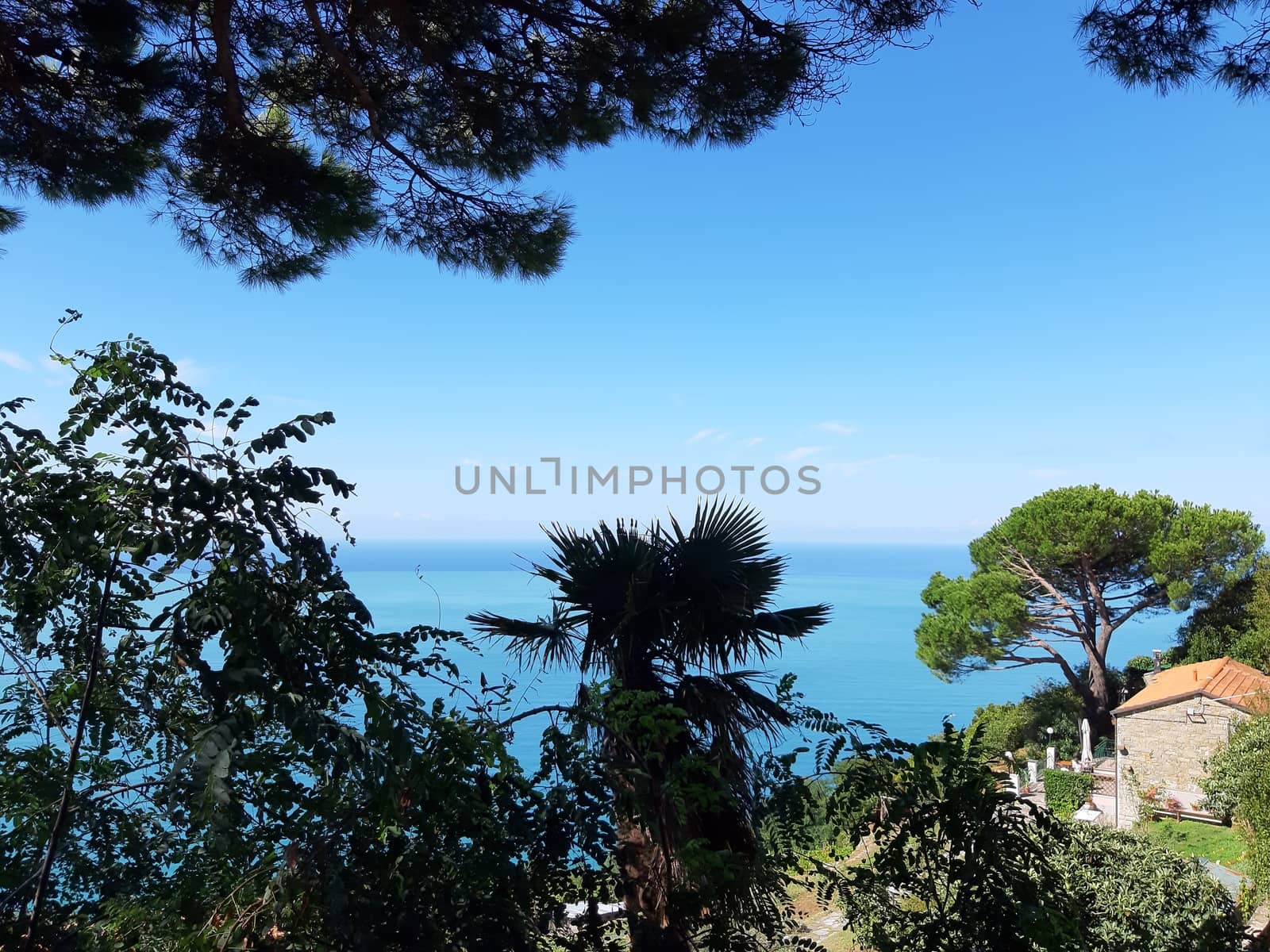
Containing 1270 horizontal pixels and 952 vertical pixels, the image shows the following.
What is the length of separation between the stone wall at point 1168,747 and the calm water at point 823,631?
13.9 ft

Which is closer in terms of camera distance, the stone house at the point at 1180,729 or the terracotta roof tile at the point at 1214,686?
the terracotta roof tile at the point at 1214,686

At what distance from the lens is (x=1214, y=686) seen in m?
16.0

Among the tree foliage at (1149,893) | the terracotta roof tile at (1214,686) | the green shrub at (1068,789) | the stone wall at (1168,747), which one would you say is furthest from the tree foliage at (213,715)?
the green shrub at (1068,789)

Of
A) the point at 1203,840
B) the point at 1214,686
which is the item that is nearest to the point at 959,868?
the point at 1203,840

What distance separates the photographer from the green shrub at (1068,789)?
58.2 ft

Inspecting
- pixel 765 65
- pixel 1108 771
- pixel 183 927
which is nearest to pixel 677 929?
pixel 183 927

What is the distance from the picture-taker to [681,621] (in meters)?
3.85

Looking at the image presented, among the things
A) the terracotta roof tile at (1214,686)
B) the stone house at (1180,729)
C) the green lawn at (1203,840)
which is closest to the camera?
the green lawn at (1203,840)

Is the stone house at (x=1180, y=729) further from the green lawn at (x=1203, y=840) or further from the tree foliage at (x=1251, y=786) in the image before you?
the tree foliage at (x=1251, y=786)

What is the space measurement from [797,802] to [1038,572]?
22243 mm

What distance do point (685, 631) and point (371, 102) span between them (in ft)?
9.40

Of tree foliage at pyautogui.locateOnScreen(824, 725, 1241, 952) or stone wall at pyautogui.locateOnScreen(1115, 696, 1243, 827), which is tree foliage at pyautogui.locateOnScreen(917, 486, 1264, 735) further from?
tree foliage at pyautogui.locateOnScreen(824, 725, 1241, 952)

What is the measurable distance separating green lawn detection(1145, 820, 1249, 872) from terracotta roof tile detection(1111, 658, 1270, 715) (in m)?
2.27

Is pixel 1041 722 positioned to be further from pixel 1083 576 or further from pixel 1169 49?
pixel 1169 49
